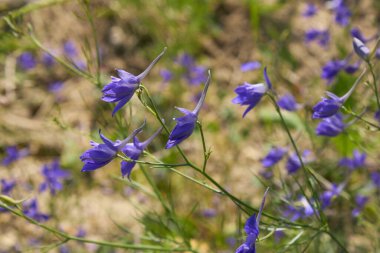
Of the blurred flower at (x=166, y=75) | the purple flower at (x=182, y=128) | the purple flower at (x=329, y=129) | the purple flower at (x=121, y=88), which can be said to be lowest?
the blurred flower at (x=166, y=75)

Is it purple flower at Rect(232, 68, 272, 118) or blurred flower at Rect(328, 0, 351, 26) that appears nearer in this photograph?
purple flower at Rect(232, 68, 272, 118)

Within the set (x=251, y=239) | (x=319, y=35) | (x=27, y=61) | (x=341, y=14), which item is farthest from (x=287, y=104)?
(x=27, y=61)

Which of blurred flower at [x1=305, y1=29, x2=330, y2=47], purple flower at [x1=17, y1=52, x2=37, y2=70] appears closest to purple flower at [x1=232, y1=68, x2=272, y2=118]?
blurred flower at [x1=305, y1=29, x2=330, y2=47]

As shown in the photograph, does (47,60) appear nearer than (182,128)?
No

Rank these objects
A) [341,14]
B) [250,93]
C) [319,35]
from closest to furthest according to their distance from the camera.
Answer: [250,93] < [341,14] < [319,35]

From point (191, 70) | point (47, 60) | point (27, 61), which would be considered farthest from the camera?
point (47, 60)

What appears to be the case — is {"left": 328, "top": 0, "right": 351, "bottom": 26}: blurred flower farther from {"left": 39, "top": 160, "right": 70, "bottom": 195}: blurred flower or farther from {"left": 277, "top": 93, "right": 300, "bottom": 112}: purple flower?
{"left": 39, "top": 160, "right": 70, "bottom": 195}: blurred flower

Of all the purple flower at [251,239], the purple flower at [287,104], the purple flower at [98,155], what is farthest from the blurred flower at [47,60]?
the purple flower at [251,239]

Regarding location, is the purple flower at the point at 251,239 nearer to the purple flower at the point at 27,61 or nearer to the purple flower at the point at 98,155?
the purple flower at the point at 98,155

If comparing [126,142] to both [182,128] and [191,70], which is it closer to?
[182,128]

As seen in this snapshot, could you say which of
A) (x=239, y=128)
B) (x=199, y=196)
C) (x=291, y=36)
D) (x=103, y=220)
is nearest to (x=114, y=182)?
(x=103, y=220)

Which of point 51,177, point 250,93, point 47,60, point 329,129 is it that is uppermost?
point 250,93
